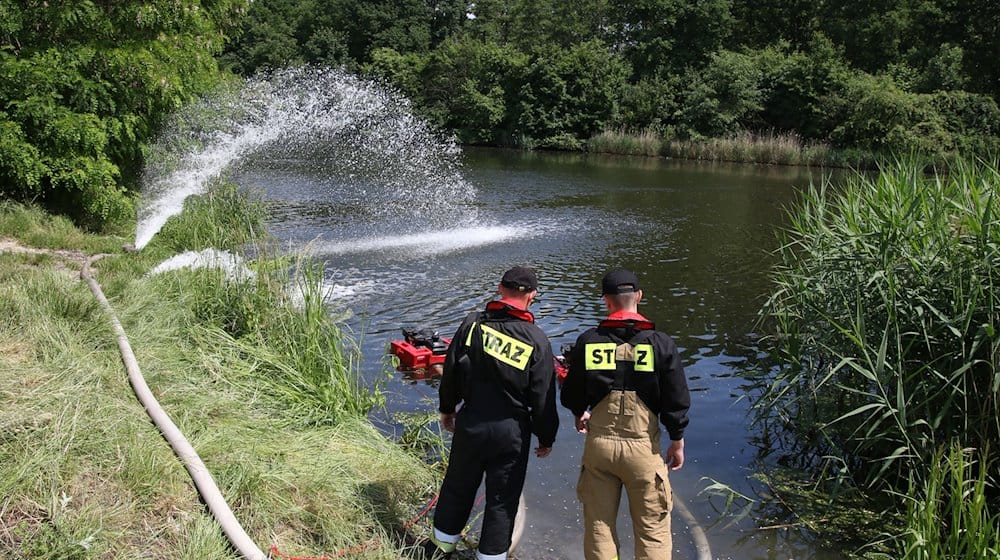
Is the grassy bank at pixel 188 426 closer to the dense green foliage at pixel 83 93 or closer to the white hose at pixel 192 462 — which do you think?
the white hose at pixel 192 462

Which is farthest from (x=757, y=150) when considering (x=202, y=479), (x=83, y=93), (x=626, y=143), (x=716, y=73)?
(x=202, y=479)

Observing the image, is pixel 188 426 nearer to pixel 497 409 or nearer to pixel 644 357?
pixel 497 409

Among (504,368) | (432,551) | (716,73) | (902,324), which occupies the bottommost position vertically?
(432,551)

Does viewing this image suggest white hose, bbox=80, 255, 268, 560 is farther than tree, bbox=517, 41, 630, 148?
No

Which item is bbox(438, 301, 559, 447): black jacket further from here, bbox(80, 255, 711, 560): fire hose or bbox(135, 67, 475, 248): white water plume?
bbox(135, 67, 475, 248): white water plume

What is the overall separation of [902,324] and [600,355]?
2.71 m

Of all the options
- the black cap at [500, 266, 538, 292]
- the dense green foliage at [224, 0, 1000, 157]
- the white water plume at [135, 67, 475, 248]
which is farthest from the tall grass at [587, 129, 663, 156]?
the black cap at [500, 266, 538, 292]

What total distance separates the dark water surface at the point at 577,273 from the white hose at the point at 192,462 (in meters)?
1.90

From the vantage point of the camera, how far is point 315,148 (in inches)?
1380

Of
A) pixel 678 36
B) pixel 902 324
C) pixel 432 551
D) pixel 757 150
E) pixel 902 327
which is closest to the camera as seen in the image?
pixel 432 551

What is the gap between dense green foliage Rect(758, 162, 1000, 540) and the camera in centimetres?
509

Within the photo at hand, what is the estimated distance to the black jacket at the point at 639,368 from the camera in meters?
3.98

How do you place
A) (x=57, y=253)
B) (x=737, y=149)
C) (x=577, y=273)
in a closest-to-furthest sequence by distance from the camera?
1. (x=57, y=253)
2. (x=577, y=273)
3. (x=737, y=149)

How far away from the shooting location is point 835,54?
138ft
